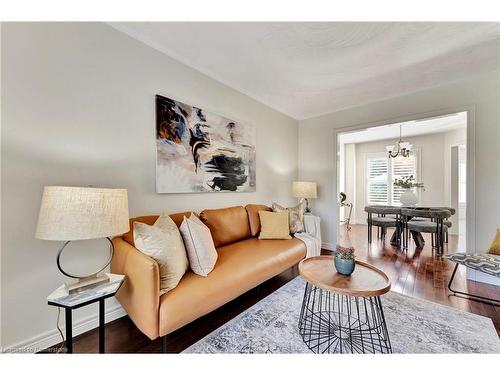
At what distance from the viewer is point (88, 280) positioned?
129 cm

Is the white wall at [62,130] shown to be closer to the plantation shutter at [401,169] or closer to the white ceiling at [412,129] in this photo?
the white ceiling at [412,129]

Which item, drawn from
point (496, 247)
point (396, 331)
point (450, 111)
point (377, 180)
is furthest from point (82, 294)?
point (377, 180)

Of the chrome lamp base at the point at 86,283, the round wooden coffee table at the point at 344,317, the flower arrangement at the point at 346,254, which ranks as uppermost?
the flower arrangement at the point at 346,254

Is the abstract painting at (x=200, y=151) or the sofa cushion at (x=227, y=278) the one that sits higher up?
the abstract painting at (x=200, y=151)

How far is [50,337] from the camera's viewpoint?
Answer: 1458mm

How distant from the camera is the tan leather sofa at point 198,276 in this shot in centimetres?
125

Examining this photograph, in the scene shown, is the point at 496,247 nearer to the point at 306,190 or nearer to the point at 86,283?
the point at 306,190

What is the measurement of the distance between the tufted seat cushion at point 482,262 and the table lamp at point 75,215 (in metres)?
3.05

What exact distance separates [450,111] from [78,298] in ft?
13.9

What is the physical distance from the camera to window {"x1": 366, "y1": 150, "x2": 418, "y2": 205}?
223 inches

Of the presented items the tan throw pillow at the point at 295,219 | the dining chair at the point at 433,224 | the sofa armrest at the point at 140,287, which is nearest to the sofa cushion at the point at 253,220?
the tan throw pillow at the point at 295,219

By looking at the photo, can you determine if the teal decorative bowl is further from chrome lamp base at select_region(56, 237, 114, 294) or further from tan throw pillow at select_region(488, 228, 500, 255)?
tan throw pillow at select_region(488, 228, 500, 255)
